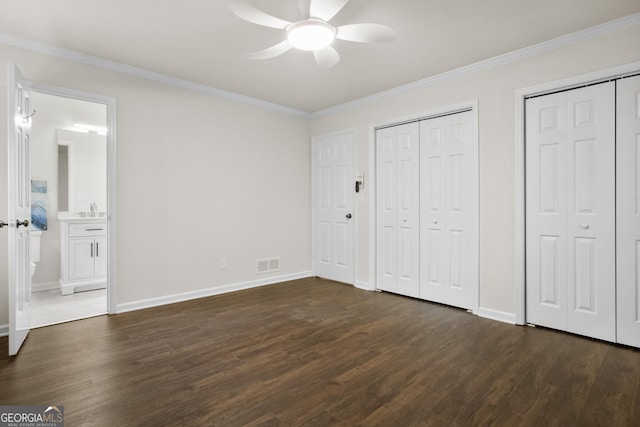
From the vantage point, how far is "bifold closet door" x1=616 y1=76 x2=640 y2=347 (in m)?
2.59

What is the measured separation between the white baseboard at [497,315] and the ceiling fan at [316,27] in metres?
2.72

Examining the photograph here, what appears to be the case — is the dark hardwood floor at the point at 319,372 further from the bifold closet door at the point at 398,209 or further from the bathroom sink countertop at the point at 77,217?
the bathroom sink countertop at the point at 77,217

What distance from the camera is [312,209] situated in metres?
5.34

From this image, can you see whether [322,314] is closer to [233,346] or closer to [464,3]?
[233,346]

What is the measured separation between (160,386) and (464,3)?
10.9 feet

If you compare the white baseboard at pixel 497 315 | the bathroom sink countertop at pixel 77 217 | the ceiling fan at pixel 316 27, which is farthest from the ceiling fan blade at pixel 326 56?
the bathroom sink countertop at pixel 77 217

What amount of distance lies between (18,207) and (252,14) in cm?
230

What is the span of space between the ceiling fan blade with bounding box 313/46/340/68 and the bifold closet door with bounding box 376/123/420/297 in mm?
1613

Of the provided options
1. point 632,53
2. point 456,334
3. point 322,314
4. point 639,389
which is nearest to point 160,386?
point 322,314

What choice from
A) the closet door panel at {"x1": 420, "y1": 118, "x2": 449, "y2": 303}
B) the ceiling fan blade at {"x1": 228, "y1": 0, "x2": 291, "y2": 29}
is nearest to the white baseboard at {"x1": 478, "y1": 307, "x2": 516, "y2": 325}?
the closet door panel at {"x1": 420, "y1": 118, "x2": 449, "y2": 303}

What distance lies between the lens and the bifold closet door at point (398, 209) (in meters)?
4.03

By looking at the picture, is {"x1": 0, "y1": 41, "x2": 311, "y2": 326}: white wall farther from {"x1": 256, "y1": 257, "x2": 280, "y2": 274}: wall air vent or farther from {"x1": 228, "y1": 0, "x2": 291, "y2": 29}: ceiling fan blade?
{"x1": 228, "y1": 0, "x2": 291, "y2": 29}: ceiling fan blade

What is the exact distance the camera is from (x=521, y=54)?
3104 mm

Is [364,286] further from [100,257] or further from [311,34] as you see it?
[100,257]
